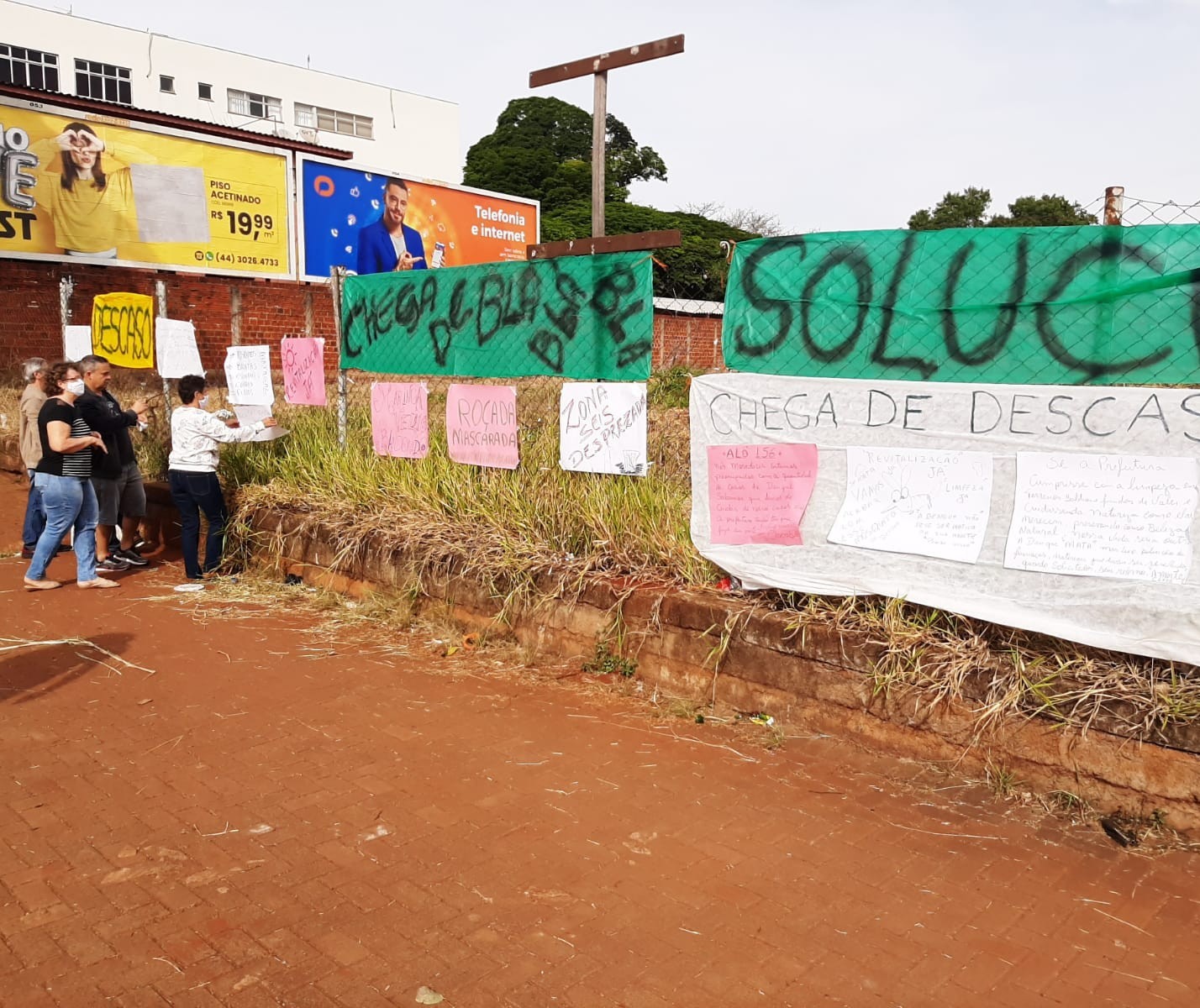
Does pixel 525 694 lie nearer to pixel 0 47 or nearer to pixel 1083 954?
pixel 1083 954

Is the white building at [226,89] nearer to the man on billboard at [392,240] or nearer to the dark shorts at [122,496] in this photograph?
the man on billboard at [392,240]

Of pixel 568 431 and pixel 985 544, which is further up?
pixel 568 431

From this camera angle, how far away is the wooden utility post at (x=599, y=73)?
6248mm

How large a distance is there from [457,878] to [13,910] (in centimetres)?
144

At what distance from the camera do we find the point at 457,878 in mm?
3459

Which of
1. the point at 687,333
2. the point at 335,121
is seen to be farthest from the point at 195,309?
the point at 335,121

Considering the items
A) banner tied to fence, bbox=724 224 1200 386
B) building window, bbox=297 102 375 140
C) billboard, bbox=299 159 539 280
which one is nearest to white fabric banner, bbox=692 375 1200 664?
banner tied to fence, bbox=724 224 1200 386

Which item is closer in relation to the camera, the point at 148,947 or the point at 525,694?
the point at 148,947

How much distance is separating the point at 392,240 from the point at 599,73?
17.0 metres

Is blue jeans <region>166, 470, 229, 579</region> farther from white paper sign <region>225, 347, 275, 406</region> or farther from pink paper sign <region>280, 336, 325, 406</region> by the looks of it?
pink paper sign <region>280, 336, 325, 406</region>

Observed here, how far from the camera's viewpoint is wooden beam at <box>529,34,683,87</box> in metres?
6.18

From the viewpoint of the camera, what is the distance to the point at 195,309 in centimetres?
1872

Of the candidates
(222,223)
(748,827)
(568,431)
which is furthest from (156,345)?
(222,223)

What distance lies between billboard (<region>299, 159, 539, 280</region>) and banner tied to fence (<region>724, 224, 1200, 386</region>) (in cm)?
1508
